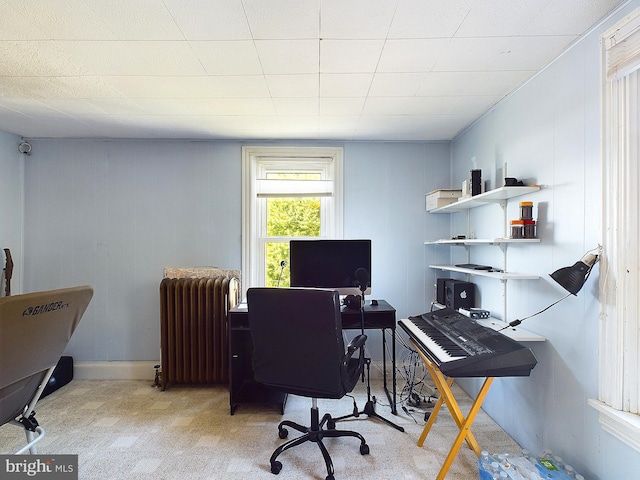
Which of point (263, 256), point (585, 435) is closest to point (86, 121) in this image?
point (263, 256)

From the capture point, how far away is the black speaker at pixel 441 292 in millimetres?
2854

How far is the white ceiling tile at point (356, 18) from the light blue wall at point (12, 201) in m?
3.23

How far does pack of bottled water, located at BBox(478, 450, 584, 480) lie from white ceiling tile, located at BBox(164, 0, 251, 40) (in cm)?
244

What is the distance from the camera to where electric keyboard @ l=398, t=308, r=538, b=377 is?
154 centimetres

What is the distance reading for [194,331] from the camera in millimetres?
2918

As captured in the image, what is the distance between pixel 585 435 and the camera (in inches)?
61.9

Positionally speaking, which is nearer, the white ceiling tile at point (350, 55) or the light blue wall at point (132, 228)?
the white ceiling tile at point (350, 55)

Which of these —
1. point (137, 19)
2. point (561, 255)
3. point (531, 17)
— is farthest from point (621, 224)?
point (137, 19)

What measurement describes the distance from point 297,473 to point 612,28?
2.66m

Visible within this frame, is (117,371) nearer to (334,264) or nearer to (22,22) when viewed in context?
(334,264)

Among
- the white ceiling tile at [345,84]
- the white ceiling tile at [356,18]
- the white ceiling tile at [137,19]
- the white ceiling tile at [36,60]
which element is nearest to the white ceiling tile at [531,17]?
the white ceiling tile at [356,18]

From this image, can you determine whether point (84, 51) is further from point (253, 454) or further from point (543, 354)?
point (543, 354)

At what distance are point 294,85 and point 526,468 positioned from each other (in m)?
2.46

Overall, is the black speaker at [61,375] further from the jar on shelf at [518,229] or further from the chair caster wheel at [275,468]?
the jar on shelf at [518,229]
